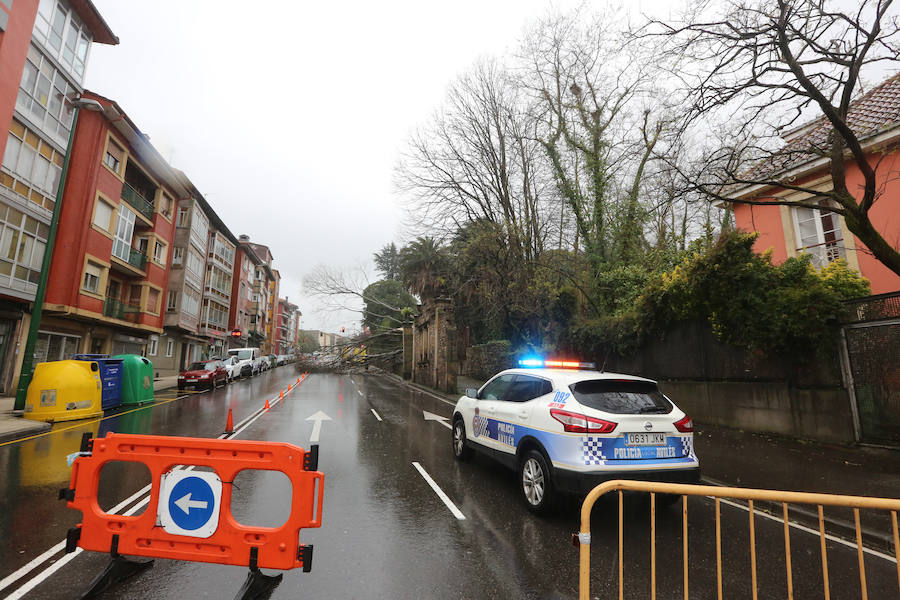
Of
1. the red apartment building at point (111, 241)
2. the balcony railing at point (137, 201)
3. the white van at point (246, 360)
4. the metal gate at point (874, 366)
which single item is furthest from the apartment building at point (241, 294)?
the metal gate at point (874, 366)

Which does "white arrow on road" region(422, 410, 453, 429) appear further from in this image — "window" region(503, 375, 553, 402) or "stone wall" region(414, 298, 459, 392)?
"stone wall" region(414, 298, 459, 392)

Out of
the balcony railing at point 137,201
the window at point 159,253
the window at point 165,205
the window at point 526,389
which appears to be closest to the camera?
the window at point 526,389

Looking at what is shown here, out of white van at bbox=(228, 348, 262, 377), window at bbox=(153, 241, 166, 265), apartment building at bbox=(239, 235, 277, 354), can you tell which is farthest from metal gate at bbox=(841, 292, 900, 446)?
apartment building at bbox=(239, 235, 277, 354)

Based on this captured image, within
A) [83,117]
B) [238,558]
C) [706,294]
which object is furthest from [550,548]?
[83,117]

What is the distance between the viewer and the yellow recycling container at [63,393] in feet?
37.6

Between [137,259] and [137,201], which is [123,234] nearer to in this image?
[137,259]

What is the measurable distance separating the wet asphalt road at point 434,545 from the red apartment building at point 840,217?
8.08 m

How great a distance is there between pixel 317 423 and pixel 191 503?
813 centimetres

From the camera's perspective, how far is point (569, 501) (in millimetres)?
5227

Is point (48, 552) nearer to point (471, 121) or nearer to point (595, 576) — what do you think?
point (595, 576)

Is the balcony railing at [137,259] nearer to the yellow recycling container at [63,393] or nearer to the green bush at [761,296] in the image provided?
A: the yellow recycling container at [63,393]

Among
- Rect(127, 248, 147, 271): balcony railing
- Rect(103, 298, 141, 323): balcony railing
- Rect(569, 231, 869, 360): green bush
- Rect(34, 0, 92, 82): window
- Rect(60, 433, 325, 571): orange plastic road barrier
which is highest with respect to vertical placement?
Rect(34, 0, 92, 82): window

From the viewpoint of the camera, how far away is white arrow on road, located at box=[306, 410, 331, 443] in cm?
929

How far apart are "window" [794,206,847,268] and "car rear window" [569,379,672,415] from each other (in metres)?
11.0
